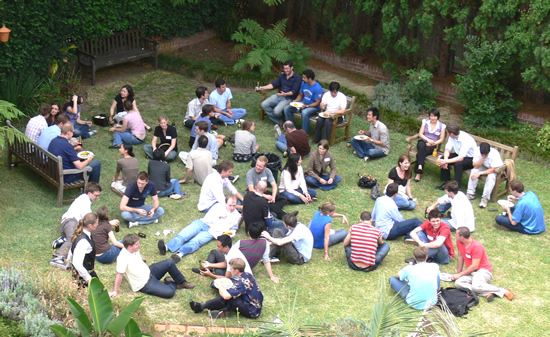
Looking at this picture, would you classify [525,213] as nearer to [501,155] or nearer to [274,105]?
[501,155]

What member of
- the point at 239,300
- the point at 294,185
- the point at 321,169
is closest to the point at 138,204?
the point at 294,185

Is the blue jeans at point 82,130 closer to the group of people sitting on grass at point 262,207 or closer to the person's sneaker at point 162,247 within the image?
the group of people sitting on grass at point 262,207

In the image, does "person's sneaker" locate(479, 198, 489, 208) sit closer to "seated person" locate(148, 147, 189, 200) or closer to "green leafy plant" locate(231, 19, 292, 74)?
"seated person" locate(148, 147, 189, 200)

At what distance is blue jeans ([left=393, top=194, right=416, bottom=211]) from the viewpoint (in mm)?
12309

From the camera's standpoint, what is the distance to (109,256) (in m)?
9.93

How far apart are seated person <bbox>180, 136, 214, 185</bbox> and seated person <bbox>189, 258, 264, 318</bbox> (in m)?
3.76

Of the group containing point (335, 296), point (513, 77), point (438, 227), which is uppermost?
point (513, 77)

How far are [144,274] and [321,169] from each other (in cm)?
483

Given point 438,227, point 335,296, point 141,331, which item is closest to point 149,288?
point 141,331

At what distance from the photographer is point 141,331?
814 cm

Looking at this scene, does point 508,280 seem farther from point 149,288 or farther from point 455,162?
point 149,288

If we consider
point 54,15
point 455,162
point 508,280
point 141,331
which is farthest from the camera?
point 54,15

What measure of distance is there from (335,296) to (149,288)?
2635mm

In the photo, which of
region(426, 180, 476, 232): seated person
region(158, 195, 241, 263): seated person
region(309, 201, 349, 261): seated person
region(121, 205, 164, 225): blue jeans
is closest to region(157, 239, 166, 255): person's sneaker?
region(158, 195, 241, 263): seated person
